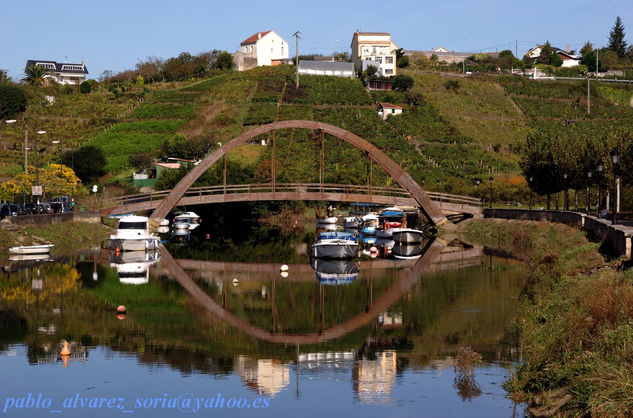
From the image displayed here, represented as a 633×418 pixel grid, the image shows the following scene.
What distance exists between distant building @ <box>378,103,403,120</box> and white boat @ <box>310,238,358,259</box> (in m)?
79.3

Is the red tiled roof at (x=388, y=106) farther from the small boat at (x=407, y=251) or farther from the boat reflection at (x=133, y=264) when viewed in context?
the boat reflection at (x=133, y=264)

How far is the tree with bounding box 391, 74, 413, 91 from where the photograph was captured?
15788 centimetres

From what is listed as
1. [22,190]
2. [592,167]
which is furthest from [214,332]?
[22,190]

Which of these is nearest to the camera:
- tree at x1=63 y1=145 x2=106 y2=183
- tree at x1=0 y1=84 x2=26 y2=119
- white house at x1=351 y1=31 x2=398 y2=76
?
tree at x1=63 y1=145 x2=106 y2=183

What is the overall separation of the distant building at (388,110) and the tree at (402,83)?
1884cm

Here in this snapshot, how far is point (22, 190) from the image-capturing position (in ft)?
269

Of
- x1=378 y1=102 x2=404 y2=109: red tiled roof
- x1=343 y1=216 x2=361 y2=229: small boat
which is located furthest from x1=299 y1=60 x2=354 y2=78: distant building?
x1=343 y1=216 x2=361 y2=229: small boat

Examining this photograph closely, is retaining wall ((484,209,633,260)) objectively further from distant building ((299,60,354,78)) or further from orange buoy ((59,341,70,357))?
distant building ((299,60,354,78))

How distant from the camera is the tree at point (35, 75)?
17888 centimetres

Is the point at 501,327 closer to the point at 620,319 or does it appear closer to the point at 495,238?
the point at 620,319

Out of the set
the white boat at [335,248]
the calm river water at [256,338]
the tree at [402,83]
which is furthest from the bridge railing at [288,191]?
the tree at [402,83]

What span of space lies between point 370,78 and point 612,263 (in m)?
132

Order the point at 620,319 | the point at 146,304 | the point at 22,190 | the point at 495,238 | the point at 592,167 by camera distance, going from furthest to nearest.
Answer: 1. the point at 22,190
2. the point at 495,238
3. the point at 592,167
4. the point at 146,304
5. the point at 620,319

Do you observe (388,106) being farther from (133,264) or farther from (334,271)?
(334,271)
